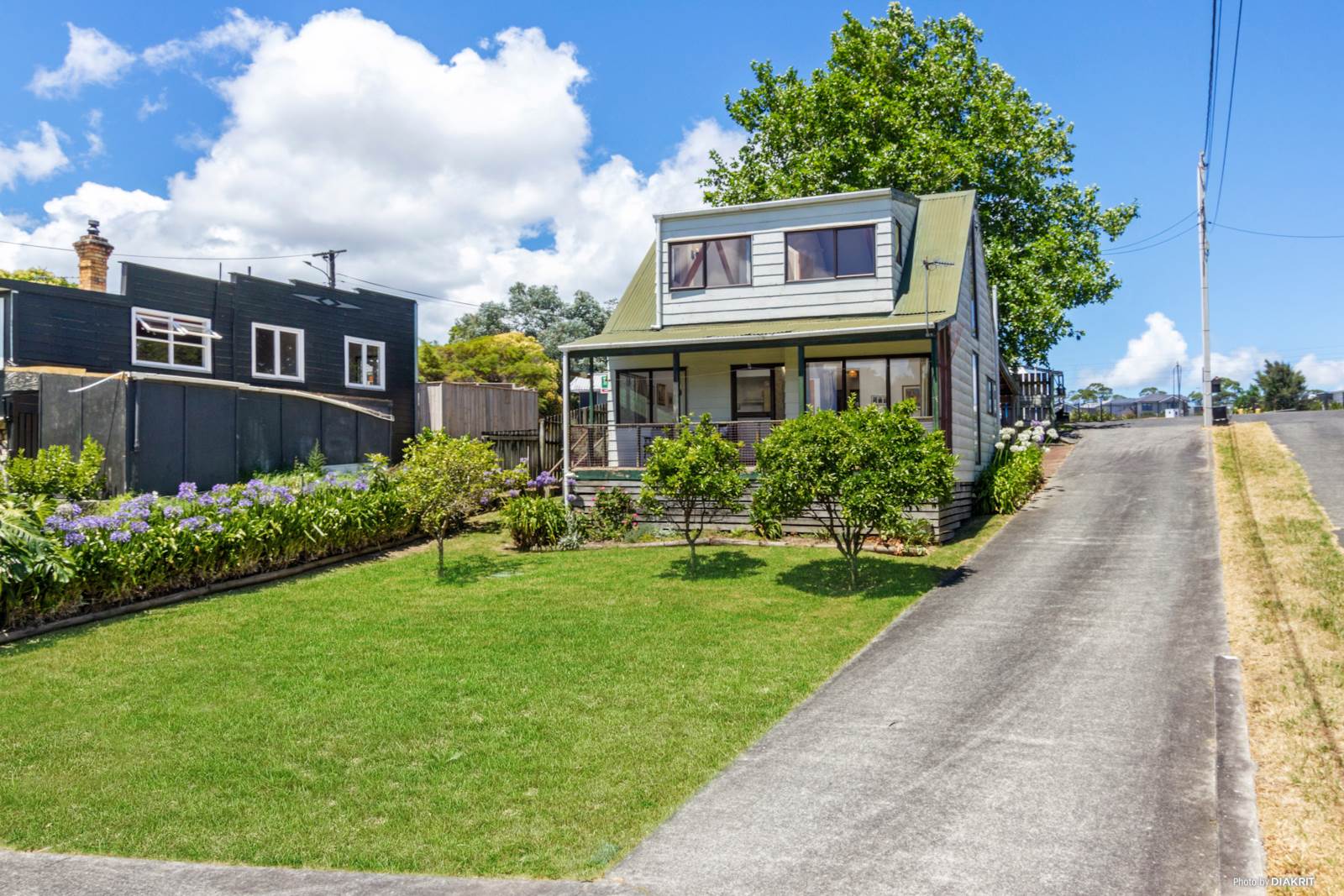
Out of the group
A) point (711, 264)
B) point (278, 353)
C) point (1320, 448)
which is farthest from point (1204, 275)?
point (278, 353)

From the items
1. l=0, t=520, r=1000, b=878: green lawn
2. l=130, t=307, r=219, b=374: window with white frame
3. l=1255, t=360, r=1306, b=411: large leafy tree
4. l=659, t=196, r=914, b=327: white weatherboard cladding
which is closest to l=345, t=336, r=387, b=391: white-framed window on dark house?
l=130, t=307, r=219, b=374: window with white frame

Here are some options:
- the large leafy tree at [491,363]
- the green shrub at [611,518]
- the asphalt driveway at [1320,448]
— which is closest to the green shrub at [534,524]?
the green shrub at [611,518]

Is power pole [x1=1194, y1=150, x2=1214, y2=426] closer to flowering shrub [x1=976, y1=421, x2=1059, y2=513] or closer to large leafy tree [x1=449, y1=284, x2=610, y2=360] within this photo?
flowering shrub [x1=976, y1=421, x2=1059, y2=513]

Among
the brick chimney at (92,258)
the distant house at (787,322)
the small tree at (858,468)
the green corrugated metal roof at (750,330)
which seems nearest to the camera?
the small tree at (858,468)

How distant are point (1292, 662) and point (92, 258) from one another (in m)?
27.5

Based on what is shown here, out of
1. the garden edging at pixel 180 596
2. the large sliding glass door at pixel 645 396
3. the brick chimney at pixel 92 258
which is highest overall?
the brick chimney at pixel 92 258

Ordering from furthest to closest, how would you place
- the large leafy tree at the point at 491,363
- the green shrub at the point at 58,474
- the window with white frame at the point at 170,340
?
the large leafy tree at the point at 491,363 < the window with white frame at the point at 170,340 < the green shrub at the point at 58,474

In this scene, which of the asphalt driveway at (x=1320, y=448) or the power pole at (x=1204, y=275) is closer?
the asphalt driveway at (x=1320, y=448)

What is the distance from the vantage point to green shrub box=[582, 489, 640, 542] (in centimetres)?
1720

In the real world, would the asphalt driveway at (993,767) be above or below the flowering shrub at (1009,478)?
below

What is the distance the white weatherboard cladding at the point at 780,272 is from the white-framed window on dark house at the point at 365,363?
12.4 meters

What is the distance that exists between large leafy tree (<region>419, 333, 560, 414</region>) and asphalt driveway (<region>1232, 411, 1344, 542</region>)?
3229 centimetres

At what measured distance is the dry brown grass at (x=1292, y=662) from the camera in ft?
17.3

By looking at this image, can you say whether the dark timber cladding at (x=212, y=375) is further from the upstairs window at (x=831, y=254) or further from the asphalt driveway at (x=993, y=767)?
the asphalt driveway at (x=993, y=767)
